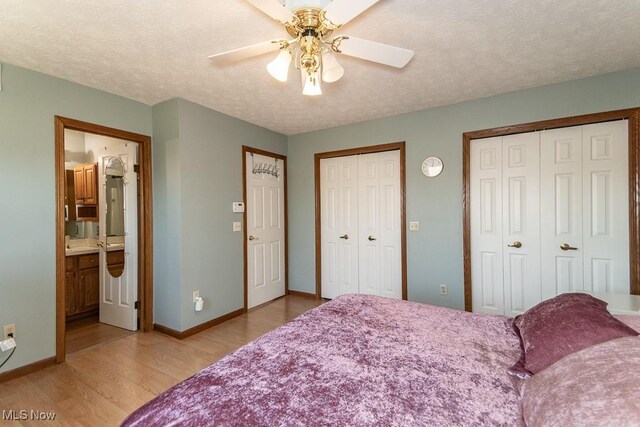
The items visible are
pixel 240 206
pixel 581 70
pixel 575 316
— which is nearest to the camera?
pixel 575 316

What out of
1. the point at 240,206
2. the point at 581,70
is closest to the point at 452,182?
the point at 581,70

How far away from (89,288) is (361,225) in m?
3.50

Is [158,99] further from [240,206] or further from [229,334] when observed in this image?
[229,334]

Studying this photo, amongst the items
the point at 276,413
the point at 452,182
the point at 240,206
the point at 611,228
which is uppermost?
the point at 452,182

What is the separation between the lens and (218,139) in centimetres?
328

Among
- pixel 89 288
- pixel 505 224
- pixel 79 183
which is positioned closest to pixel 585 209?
pixel 505 224

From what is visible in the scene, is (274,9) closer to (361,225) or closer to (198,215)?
(198,215)

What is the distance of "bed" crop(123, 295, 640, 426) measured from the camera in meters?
0.88

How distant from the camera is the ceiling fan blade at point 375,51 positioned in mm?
1489

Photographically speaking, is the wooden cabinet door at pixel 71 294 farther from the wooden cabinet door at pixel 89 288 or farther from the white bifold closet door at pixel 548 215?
the white bifold closet door at pixel 548 215

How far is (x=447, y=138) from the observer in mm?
3217

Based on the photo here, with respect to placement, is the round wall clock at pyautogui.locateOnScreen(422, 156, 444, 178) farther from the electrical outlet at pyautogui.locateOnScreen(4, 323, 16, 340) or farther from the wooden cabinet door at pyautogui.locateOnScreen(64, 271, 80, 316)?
the wooden cabinet door at pyautogui.locateOnScreen(64, 271, 80, 316)

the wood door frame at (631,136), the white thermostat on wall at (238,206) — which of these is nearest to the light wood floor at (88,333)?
the white thermostat on wall at (238,206)

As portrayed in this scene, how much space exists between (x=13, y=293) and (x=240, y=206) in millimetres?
2064
